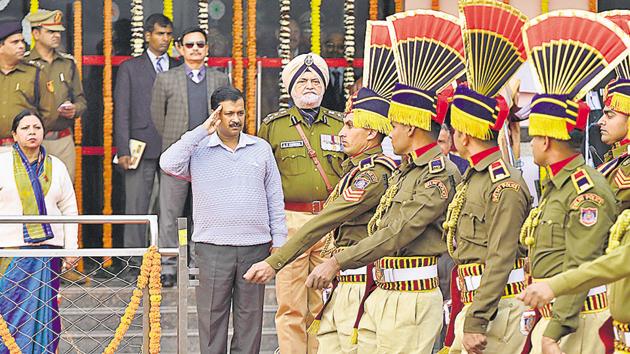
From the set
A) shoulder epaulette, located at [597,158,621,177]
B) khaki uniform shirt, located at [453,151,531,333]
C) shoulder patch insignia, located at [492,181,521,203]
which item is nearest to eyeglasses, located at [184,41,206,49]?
shoulder epaulette, located at [597,158,621,177]

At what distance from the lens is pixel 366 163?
24.6 ft

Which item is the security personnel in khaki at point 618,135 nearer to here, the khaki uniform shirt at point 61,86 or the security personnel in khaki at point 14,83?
the khaki uniform shirt at point 61,86

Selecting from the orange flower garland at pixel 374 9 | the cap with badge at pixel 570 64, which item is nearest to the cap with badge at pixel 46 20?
the orange flower garland at pixel 374 9

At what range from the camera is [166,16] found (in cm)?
1131

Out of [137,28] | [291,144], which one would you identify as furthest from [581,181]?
[137,28]

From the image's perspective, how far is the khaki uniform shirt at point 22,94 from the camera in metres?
10.5

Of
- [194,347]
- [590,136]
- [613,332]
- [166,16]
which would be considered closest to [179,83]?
[166,16]

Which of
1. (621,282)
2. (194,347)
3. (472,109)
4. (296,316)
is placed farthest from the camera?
(194,347)

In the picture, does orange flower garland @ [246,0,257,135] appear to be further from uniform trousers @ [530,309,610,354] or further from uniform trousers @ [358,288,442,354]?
uniform trousers @ [530,309,610,354]

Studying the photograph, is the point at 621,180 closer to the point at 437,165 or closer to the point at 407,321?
the point at 437,165

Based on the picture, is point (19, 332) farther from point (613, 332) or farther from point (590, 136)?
point (590, 136)

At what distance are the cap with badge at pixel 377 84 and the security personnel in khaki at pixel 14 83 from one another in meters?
3.79

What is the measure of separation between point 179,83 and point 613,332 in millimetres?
5537

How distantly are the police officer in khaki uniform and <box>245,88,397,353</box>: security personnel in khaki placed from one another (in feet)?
2.74
